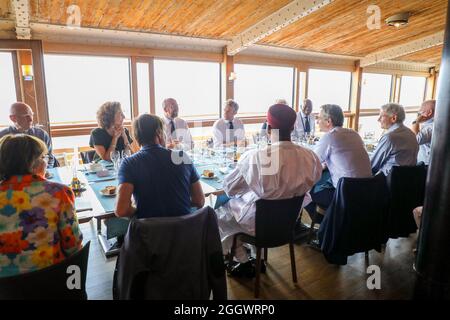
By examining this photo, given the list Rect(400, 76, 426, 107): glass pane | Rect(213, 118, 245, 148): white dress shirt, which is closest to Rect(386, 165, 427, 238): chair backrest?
Rect(213, 118, 245, 148): white dress shirt

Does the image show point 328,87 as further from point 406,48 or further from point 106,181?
point 106,181

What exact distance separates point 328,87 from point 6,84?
748 centimetres

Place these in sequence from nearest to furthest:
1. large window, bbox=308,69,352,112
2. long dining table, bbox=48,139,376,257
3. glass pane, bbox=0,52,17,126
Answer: long dining table, bbox=48,139,376,257
glass pane, bbox=0,52,17,126
large window, bbox=308,69,352,112

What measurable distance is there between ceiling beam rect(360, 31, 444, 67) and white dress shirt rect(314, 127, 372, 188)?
5.94 metres

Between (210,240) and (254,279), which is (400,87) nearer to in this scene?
(254,279)

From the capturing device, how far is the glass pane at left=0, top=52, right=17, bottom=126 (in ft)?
15.1

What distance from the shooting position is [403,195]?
247cm

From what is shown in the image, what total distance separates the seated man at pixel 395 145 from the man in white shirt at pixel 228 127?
2.02 metres

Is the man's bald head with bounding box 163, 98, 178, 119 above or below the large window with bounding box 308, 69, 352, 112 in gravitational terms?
below

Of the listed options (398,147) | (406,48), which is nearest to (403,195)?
(398,147)

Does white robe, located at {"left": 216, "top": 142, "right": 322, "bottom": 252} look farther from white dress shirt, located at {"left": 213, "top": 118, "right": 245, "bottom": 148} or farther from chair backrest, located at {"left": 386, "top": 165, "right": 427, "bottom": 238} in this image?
white dress shirt, located at {"left": 213, "top": 118, "right": 245, "bottom": 148}

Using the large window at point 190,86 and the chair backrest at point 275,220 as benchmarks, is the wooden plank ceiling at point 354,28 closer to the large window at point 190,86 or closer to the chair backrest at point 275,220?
the large window at point 190,86

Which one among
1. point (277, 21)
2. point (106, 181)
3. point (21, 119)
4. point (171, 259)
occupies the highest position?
point (277, 21)
